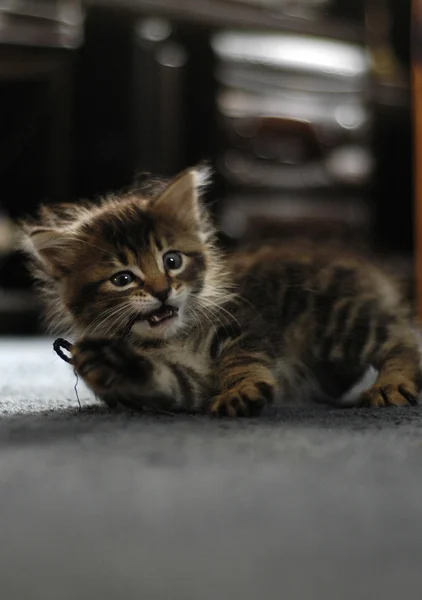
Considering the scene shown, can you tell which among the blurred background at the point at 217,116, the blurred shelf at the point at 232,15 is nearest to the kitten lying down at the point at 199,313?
the blurred background at the point at 217,116

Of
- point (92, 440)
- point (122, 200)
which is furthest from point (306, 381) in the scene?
point (92, 440)

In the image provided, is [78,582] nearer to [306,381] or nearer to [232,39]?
[306,381]

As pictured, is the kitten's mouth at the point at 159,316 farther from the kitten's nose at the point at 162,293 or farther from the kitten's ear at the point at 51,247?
the kitten's ear at the point at 51,247

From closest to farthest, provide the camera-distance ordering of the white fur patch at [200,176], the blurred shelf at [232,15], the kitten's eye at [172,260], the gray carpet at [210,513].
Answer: the gray carpet at [210,513]
the kitten's eye at [172,260]
the white fur patch at [200,176]
the blurred shelf at [232,15]

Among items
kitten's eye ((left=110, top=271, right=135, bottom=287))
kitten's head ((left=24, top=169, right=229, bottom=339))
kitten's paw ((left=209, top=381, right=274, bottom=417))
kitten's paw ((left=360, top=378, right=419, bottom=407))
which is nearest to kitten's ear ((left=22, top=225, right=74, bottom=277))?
kitten's head ((left=24, top=169, right=229, bottom=339))

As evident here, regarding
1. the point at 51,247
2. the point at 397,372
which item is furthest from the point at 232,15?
the point at 397,372

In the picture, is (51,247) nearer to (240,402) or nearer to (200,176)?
(200,176)

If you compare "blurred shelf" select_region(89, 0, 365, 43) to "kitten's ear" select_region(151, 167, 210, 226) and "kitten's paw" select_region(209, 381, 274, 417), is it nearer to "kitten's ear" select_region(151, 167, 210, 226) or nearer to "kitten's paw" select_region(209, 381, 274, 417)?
"kitten's ear" select_region(151, 167, 210, 226)
